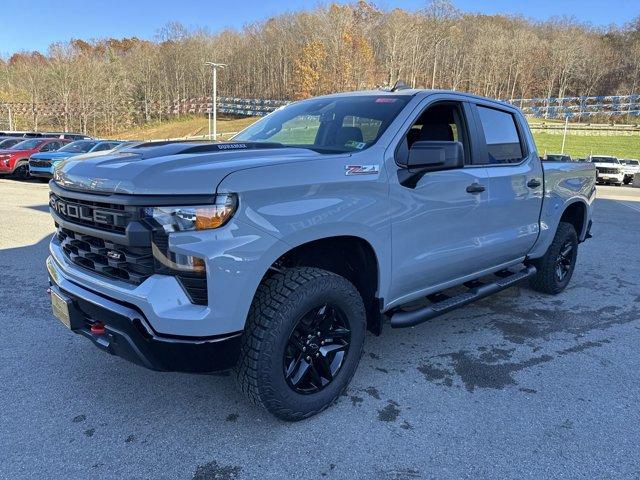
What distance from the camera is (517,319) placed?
4.65 m

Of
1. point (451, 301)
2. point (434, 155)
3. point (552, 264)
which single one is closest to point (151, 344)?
point (434, 155)

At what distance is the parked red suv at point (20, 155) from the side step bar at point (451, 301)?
18252 millimetres

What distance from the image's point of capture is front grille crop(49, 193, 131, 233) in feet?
7.69

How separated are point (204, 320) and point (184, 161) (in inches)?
31.1

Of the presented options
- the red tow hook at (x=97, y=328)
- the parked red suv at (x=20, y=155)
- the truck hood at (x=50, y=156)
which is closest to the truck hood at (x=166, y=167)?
the red tow hook at (x=97, y=328)

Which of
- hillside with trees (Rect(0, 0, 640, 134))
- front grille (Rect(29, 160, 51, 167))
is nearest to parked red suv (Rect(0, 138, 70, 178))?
front grille (Rect(29, 160, 51, 167))

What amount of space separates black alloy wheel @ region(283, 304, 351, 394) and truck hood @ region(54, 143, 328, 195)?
91cm

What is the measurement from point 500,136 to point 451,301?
1.58m

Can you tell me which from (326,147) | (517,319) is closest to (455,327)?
(517,319)

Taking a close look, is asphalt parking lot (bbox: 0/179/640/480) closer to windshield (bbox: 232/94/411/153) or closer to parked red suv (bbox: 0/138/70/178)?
windshield (bbox: 232/94/411/153)

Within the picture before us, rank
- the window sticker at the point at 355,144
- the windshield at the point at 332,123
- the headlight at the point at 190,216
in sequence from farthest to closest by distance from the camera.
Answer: the windshield at the point at 332,123 < the window sticker at the point at 355,144 < the headlight at the point at 190,216

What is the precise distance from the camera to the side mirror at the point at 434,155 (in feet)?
9.69

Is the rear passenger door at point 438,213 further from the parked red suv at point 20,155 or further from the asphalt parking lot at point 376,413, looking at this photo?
the parked red suv at point 20,155

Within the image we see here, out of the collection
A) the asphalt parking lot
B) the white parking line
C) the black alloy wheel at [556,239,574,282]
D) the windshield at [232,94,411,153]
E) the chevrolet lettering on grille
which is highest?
the windshield at [232,94,411,153]
